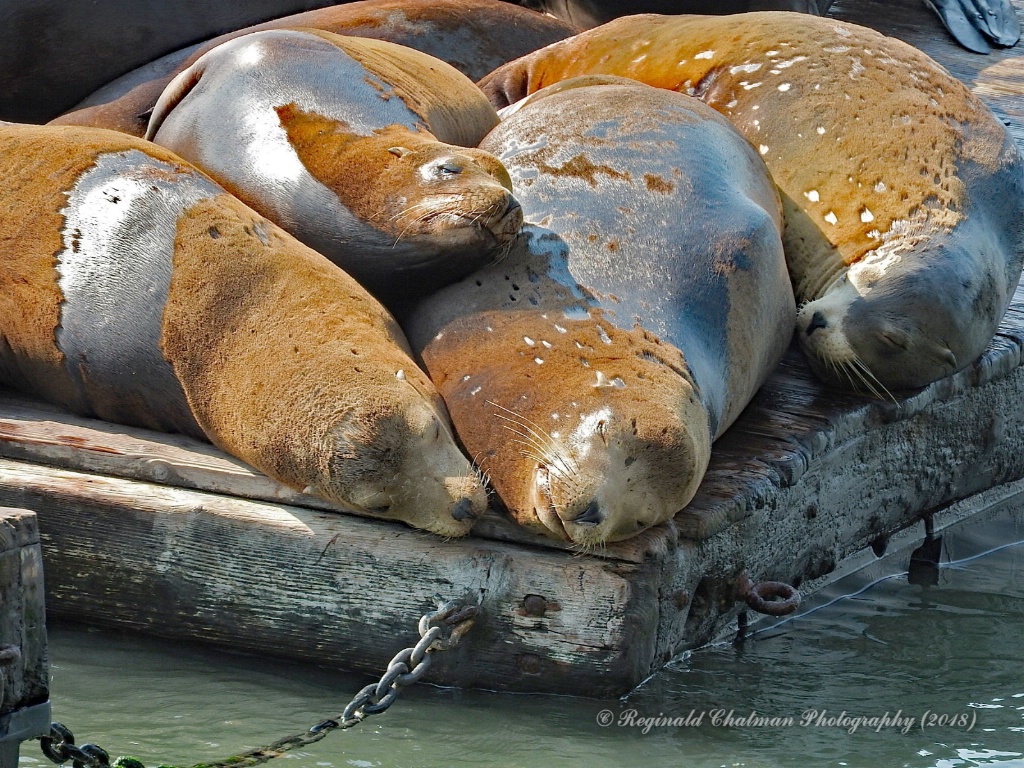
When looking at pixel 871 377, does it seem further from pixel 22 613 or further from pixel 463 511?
pixel 22 613

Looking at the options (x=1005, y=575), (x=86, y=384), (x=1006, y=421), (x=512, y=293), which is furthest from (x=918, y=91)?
(x=86, y=384)

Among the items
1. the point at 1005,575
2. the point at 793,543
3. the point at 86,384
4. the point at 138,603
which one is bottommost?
the point at 1005,575

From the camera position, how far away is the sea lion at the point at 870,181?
13.4 ft

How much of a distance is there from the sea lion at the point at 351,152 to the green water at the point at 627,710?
1.01 m

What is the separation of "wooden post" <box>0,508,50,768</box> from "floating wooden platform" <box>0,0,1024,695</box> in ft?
2.54

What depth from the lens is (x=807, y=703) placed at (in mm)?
3264

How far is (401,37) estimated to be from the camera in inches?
207

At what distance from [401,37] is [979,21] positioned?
3783 millimetres

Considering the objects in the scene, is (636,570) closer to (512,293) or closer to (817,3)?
(512,293)

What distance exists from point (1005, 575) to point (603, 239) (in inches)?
66.5

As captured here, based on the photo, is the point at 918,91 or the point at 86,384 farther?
the point at 918,91

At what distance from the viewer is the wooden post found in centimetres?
243

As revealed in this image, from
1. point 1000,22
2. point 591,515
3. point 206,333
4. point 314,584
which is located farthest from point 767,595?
point 1000,22

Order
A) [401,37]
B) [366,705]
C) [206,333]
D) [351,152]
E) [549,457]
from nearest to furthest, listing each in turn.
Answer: [366,705]
[549,457]
[206,333]
[351,152]
[401,37]
